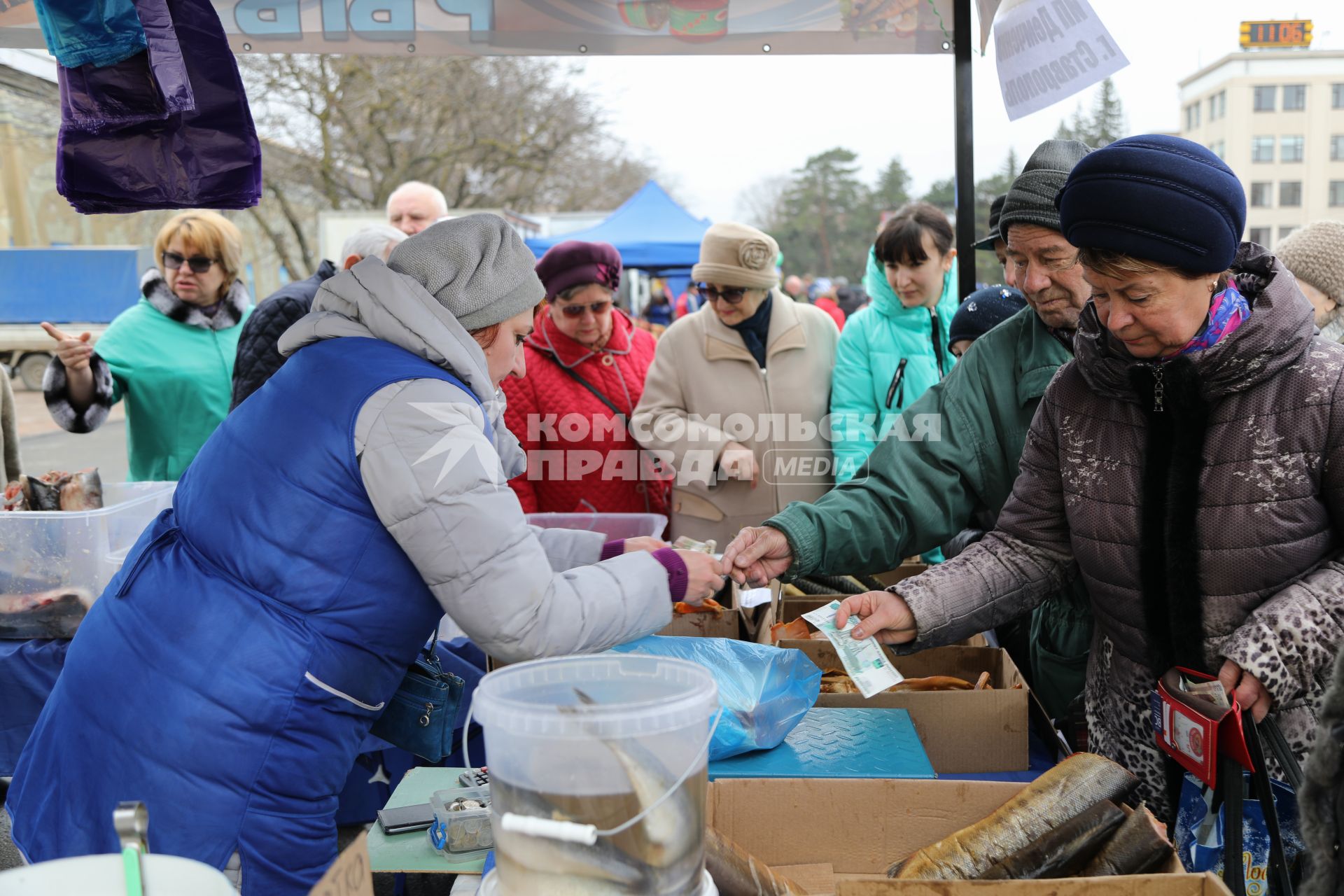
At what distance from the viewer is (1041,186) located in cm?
221

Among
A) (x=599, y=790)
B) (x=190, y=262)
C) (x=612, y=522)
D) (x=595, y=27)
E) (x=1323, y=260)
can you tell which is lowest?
(x=612, y=522)

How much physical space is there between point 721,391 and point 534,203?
2196 centimetres

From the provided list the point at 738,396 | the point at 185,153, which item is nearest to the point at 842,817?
the point at 185,153

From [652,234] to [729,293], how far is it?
8.01 metres

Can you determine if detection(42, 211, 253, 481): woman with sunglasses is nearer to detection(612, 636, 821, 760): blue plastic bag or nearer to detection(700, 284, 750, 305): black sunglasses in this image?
detection(700, 284, 750, 305): black sunglasses

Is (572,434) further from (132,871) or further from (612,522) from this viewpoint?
(132,871)

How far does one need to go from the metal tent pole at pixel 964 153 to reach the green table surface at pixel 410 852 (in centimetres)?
263

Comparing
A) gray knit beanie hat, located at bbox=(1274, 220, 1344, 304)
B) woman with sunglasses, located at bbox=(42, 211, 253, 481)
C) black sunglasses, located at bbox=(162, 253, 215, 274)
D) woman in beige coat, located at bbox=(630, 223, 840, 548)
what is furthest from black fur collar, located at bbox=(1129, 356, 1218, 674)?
black sunglasses, located at bbox=(162, 253, 215, 274)

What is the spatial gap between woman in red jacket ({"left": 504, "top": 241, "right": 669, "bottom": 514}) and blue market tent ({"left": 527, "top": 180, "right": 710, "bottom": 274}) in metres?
6.78

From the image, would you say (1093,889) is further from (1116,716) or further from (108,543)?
(108,543)

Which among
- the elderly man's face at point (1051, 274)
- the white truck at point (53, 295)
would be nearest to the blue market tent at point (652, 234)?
the elderly man's face at point (1051, 274)

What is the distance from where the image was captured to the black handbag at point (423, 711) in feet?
6.02

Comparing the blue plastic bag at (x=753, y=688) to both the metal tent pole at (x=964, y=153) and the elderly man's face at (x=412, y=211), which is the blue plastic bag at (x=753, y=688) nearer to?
the metal tent pole at (x=964, y=153)

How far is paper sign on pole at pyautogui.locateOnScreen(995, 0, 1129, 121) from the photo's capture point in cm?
238
